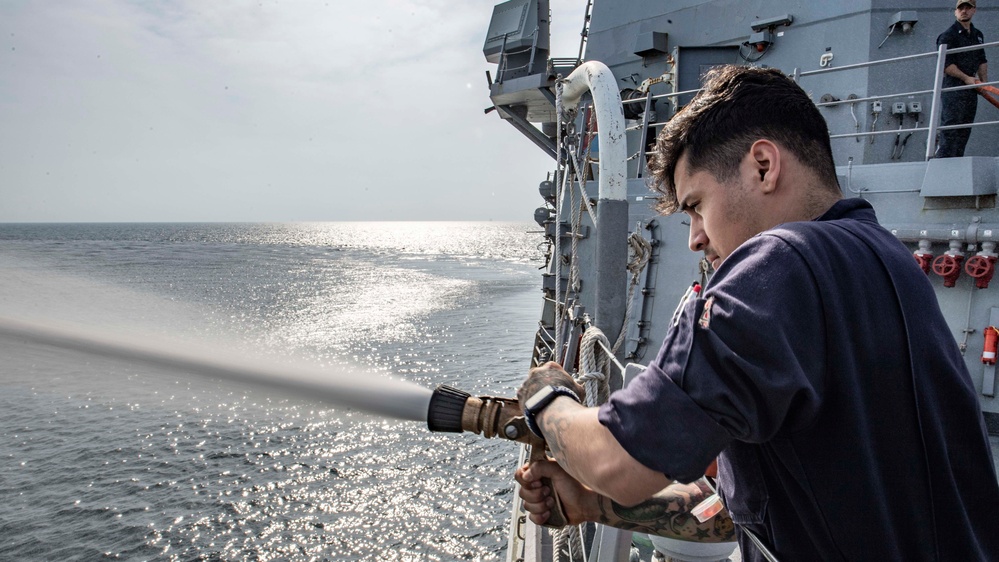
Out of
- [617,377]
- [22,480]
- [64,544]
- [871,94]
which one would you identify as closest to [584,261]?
[871,94]

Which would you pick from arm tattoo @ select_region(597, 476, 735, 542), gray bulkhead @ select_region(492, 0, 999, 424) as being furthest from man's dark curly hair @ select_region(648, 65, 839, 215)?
gray bulkhead @ select_region(492, 0, 999, 424)

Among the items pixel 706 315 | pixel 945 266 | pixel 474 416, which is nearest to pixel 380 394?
pixel 474 416

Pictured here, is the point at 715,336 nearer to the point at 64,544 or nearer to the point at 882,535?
the point at 882,535

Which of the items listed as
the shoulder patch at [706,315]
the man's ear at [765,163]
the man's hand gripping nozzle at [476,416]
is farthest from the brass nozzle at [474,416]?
the man's ear at [765,163]

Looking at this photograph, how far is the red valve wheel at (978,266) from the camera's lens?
5363mm

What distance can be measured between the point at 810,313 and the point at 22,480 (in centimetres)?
1622

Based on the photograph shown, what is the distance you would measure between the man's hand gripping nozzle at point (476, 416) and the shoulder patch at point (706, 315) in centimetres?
89

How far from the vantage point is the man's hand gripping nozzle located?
1.99 meters

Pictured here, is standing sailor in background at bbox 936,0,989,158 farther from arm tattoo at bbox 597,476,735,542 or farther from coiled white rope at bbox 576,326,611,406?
arm tattoo at bbox 597,476,735,542

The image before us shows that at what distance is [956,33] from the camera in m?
6.37

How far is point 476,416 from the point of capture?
201cm

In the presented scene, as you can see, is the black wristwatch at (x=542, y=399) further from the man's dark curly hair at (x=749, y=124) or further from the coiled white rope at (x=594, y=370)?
the coiled white rope at (x=594, y=370)

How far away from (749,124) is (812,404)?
0.71m

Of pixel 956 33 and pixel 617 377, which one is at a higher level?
pixel 956 33
